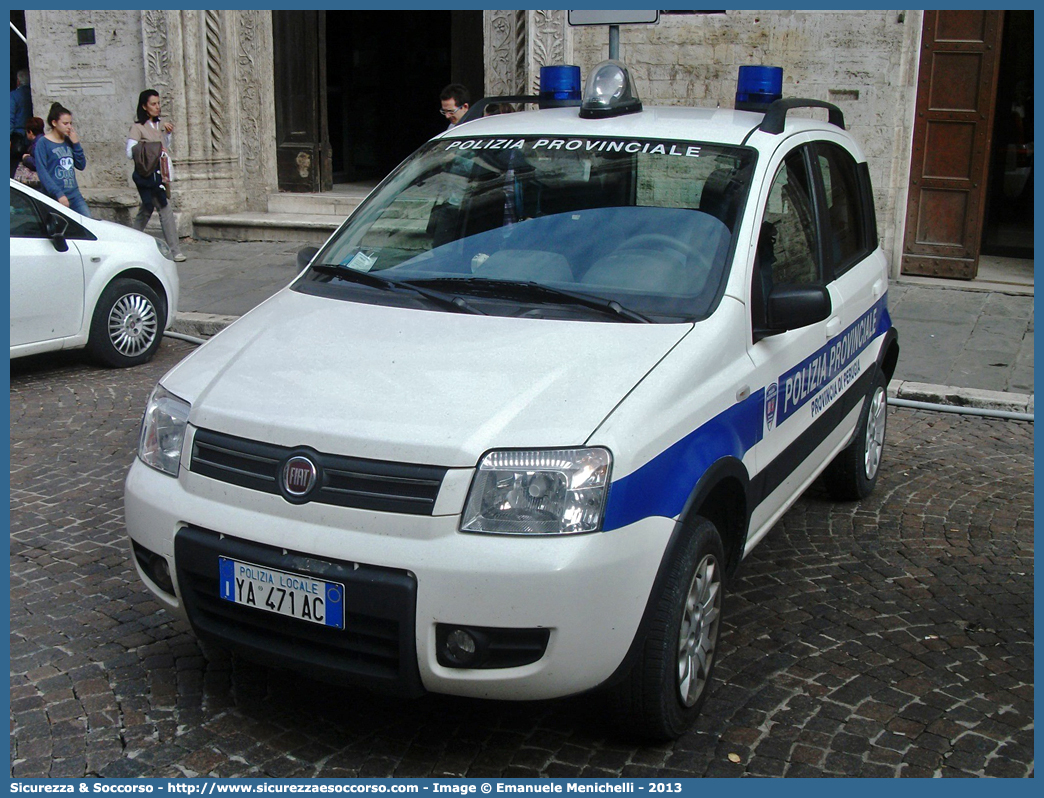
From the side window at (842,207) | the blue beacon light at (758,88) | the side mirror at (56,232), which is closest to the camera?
the side window at (842,207)

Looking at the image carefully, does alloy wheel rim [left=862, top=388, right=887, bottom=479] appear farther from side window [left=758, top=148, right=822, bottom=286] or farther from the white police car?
side window [left=758, top=148, right=822, bottom=286]

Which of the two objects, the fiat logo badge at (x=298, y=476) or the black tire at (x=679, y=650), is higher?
the fiat logo badge at (x=298, y=476)

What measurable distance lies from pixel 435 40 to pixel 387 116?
145 centimetres

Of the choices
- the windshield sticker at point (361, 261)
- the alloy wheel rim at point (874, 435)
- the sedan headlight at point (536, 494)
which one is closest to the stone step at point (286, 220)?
the alloy wheel rim at point (874, 435)

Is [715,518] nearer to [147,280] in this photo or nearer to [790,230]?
[790,230]

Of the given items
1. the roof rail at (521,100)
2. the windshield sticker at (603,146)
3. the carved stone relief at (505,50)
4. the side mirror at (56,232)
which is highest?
the carved stone relief at (505,50)

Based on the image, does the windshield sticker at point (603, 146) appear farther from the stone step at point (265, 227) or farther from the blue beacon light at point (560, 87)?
the stone step at point (265, 227)

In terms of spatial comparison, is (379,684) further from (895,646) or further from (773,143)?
(773,143)

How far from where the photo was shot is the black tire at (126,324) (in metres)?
8.32

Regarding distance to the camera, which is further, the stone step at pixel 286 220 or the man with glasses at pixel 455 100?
the stone step at pixel 286 220

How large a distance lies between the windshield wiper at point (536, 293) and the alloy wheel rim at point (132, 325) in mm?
5036

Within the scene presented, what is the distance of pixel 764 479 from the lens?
406 cm

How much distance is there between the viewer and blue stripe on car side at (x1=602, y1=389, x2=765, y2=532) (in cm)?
308

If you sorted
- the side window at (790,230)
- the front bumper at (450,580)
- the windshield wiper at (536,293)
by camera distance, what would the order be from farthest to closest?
the side window at (790,230), the windshield wiper at (536,293), the front bumper at (450,580)
